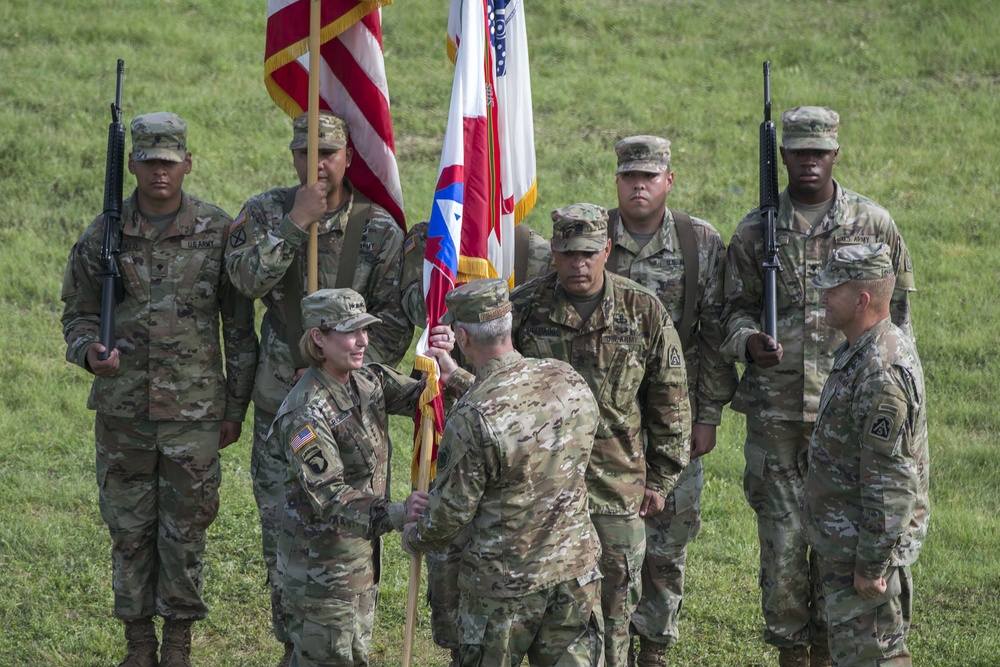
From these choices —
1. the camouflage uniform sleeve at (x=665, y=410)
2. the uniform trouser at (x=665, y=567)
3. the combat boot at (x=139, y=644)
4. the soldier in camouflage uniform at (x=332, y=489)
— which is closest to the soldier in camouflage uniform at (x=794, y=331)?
the uniform trouser at (x=665, y=567)

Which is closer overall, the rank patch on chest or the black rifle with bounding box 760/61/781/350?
the rank patch on chest

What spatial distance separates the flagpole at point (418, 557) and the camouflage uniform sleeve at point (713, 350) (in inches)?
66.8

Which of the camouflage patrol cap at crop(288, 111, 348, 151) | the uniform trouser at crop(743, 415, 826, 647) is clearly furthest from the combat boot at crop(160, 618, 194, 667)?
the uniform trouser at crop(743, 415, 826, 647)

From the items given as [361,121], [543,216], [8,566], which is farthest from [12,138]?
[361,121]

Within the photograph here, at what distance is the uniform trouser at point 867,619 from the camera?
5.69 meters

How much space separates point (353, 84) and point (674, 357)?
8.21ft

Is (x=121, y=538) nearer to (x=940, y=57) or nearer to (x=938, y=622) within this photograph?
(x=938, y=622)

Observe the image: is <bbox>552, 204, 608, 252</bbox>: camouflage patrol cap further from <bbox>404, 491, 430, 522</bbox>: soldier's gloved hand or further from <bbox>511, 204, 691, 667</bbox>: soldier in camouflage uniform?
<bbox>404, 491, 430, 522</bbox>: soldier's gloved hand

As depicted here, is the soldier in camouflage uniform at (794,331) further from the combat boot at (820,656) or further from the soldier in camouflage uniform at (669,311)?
the soldier in camouflage uniform at (669,311)

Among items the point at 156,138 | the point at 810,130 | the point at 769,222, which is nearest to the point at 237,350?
the point at 156,138

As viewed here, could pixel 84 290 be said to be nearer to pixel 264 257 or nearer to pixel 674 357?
pixel 264 257

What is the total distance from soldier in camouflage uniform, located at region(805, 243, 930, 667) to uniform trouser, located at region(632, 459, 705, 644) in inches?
47.7

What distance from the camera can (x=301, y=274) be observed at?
6859 mm

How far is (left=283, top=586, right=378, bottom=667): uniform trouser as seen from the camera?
5711 mm
